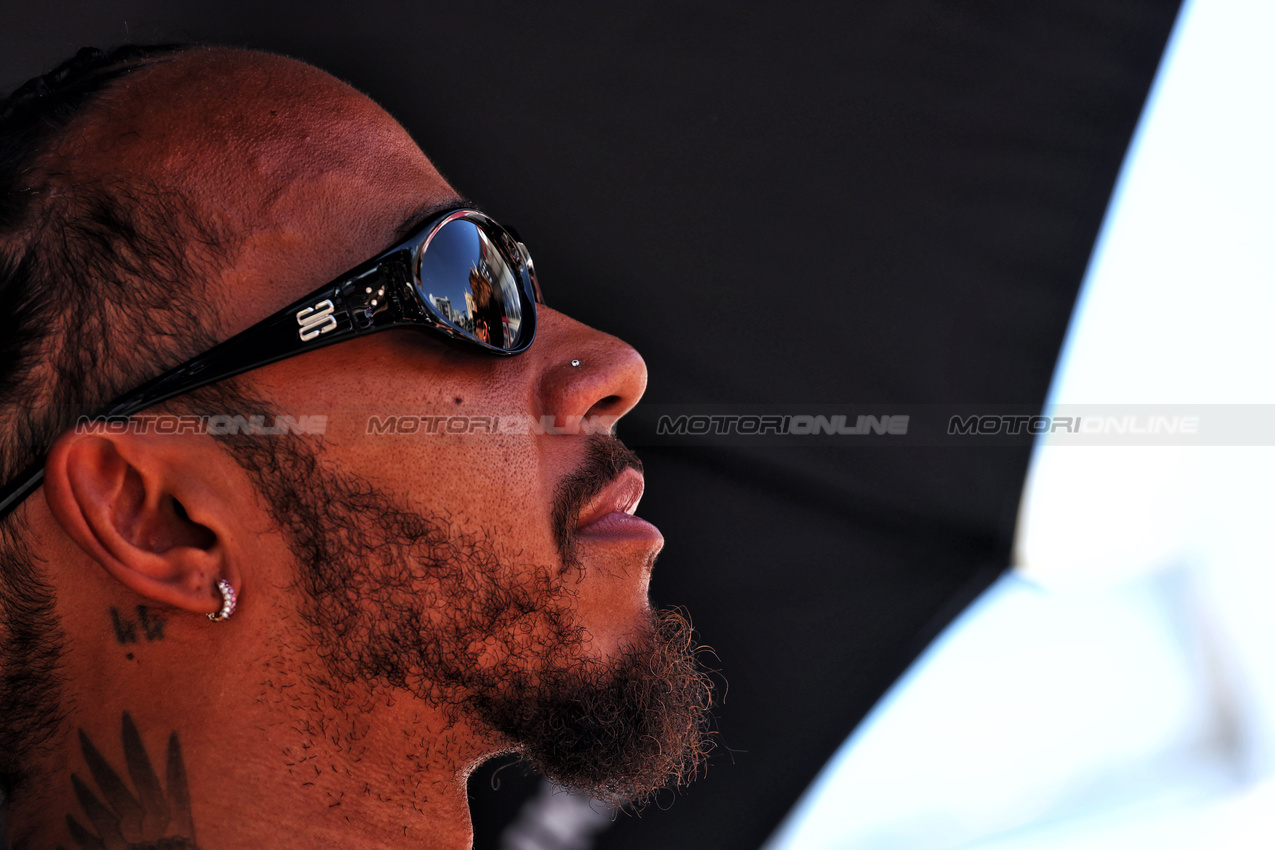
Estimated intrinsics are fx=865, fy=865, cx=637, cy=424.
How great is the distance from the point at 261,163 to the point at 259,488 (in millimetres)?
461

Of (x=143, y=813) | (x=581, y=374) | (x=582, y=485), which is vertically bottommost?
(x=143, y=813)

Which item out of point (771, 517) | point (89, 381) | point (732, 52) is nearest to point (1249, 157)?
point (732, 52)

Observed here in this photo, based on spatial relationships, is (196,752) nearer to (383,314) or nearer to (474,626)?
(474,626)

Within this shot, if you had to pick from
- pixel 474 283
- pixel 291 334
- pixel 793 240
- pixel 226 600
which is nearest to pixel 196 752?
pixel 226 600

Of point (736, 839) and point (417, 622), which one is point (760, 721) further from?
point (417, 622)

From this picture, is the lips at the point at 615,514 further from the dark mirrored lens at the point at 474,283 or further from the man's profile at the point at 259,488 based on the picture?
the dark mirrored lens at the point at 474,283

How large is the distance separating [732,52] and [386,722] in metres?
1.64

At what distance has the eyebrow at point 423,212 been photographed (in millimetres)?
1242

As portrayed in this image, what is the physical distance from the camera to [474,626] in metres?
1.26

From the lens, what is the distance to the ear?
1.13 meters

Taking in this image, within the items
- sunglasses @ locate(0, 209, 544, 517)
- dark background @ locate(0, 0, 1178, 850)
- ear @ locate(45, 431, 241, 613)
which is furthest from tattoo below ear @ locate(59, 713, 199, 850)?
dark background @ locate(0, 0, 1178, 850)

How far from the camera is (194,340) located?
1160 millimetres

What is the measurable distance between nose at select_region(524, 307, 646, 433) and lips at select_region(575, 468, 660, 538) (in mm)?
103

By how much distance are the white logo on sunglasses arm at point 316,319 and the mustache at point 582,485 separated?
1.34 ft
